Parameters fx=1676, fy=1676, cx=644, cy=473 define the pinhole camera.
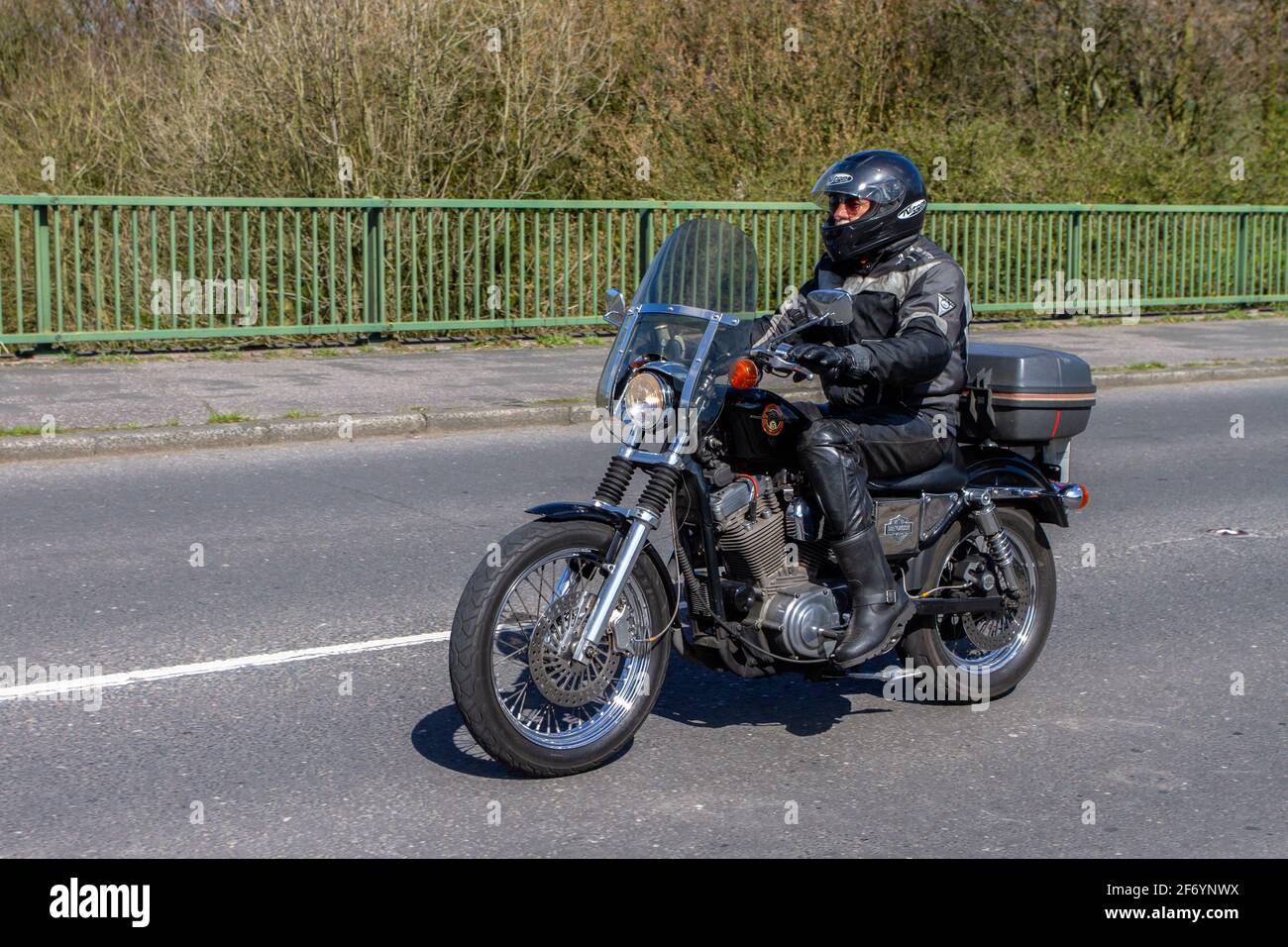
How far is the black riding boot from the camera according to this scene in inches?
196

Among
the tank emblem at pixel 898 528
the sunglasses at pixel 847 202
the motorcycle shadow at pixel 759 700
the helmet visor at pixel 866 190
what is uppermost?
the helmet visor at pixel 866 190

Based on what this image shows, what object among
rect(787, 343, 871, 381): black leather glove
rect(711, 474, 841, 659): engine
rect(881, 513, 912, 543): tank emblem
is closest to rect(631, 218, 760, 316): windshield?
rect(787, 343, 871, 381): black leather glove

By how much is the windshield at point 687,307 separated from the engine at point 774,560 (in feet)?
1.30

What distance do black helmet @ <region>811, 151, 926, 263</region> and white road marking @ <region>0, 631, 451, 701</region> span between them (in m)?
2.21

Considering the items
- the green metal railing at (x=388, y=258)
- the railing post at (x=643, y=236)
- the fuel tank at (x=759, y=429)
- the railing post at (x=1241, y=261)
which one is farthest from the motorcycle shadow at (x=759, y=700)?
the railing post at (x=1241, y=261)

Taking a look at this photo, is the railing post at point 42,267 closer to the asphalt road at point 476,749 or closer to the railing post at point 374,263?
the railing post at point 374,263

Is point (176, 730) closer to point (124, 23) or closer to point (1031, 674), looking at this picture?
point (1031, 674)

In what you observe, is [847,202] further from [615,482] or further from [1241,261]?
[1241,261]

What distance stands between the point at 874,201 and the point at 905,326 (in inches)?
15.7

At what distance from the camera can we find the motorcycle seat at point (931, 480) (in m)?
5.23

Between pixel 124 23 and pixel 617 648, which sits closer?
pixel 617 648

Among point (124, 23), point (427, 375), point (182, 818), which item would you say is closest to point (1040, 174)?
point (427, 375)

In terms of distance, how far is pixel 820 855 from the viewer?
426 centimetres

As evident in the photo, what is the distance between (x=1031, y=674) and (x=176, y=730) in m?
2.95
